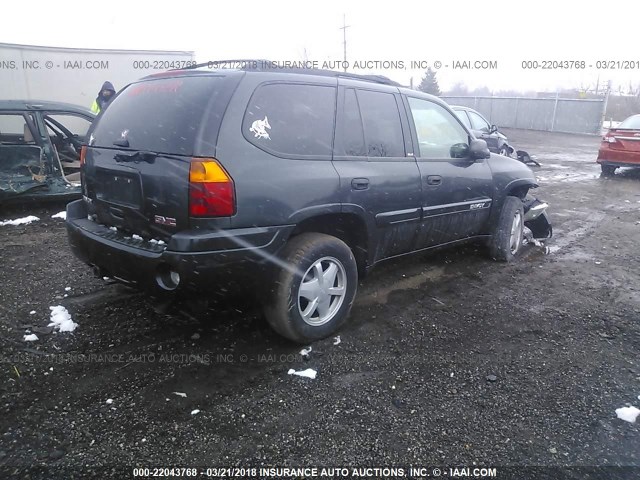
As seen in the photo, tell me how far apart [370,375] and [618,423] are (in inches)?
53.6

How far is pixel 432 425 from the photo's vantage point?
245 cm

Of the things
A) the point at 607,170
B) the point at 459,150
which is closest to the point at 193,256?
the point at 459,150

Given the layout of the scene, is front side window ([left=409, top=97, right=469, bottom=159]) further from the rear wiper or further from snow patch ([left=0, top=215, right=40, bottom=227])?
snow patch ([left=0, top=215, right=40, bottom=227])

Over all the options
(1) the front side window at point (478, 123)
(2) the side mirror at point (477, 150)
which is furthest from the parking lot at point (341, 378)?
(1) the front side window at point (478, 123)

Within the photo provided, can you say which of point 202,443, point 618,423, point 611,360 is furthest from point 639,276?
point 202,443

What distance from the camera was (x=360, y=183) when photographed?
331 centimetres

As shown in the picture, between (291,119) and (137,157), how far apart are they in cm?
99

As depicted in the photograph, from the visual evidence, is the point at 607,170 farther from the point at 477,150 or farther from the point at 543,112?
the point at 543,112

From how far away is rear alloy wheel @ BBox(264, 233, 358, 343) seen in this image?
2963mm

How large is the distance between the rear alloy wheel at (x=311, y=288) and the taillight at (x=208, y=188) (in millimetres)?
573

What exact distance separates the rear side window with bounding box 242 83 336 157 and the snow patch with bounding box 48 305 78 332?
197 centimetres

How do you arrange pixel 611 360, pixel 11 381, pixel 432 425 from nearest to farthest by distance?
1. pixel 432 425
2. pixel 11 381
3. pixel 611 360

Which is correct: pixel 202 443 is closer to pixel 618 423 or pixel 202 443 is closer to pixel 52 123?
pixel 618 423

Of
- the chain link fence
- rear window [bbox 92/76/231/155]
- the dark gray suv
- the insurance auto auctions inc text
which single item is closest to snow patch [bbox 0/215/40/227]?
the dark gray suv
